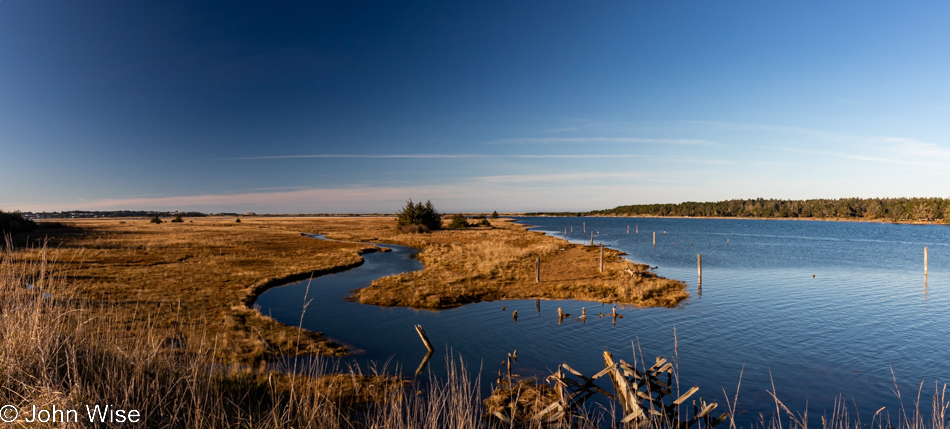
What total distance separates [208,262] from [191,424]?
41.5m

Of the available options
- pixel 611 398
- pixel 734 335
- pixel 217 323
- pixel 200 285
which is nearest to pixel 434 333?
pixel 217 323

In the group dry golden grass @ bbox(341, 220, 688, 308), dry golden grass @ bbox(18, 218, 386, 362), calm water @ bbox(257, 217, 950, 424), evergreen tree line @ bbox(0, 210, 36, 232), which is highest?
evergreen tree line @ bbox(0, 210, 36, 232)

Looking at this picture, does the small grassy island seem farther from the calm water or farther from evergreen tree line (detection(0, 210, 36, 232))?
evergreen tree line (detection(0, 210, 36, 232))

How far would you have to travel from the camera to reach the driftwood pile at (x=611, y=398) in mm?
9445

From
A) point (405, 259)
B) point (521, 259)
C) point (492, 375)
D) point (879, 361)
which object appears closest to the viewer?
point (492, 375)

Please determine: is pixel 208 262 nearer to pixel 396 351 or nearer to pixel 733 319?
pixel 396 351

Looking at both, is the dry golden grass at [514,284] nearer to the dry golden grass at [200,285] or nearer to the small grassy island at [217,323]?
the small grassy island at [217,323]

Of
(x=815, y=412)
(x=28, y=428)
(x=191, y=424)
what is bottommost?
(x=815, y=412)

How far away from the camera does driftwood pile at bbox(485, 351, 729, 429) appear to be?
31.0 ft

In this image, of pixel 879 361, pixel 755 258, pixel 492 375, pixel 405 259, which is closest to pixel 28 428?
pixel 492 375

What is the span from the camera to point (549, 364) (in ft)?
53.0

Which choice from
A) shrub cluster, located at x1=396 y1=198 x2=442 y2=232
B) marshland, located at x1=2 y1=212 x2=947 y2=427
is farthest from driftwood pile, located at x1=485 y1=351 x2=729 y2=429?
shrub cluster, located at x1=396 y1=198 x2=442 y2=232

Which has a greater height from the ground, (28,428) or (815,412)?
(28,428)

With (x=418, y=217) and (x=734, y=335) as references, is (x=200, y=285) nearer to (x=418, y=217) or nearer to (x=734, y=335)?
(x=734, y=335)
